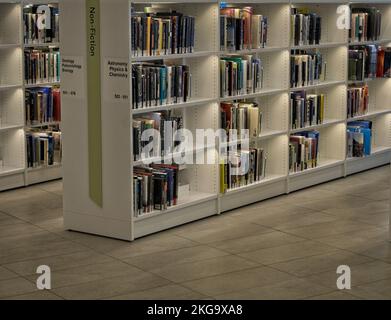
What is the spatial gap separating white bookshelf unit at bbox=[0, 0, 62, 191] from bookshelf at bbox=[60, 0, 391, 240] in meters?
1.95

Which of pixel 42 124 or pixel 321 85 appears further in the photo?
pixel 42 124

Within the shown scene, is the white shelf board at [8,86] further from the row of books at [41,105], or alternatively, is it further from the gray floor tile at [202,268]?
the gray floor tile at [202,268]

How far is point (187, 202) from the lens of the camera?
7996 millimetres

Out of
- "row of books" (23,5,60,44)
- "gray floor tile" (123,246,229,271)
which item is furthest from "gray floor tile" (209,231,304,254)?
"row of books" (23,5,60,44)

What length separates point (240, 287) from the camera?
618 centimetres

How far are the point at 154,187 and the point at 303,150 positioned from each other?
2462 millimetres

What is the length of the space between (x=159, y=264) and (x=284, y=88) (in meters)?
3.13

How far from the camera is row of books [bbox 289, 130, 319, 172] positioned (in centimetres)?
933

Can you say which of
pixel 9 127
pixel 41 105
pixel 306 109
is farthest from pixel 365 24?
pixel 9 127

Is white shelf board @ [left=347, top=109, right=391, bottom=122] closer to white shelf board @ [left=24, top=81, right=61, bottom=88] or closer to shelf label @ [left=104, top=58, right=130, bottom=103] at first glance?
white shelf board @ [left=24, top=81, right=61, bottom=88]

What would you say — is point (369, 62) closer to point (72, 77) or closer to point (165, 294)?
point (72, 77)

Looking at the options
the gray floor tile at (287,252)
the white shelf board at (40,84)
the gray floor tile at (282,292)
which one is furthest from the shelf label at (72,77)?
the gray floor tile at (282,292)
